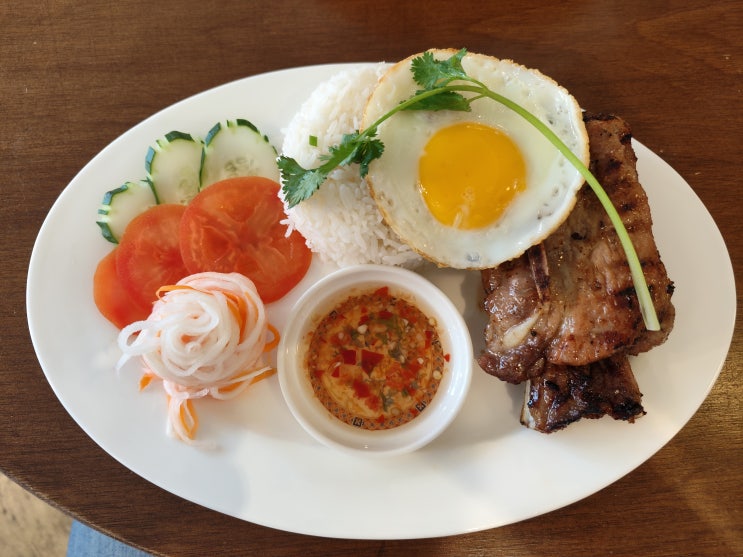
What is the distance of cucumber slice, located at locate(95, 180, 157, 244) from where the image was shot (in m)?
2.20

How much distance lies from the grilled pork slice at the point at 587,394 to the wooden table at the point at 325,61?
0.50 meters

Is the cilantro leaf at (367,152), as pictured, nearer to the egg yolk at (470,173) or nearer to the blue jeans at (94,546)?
the egg yolk at (470,173)

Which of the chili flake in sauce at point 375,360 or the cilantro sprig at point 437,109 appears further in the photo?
the chili flake in sauce at point 375,360

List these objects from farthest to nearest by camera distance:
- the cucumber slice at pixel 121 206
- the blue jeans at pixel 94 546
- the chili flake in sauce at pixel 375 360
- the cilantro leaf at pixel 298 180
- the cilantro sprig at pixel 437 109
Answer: the blue jeans at pixel 94 546 < the cucumber slice at pixel 121 206 < the chili flake in sauce at pixel 375 360 < the cilantro leaf at pixel 298 180 < the cilantro sprig at pixel 437 109

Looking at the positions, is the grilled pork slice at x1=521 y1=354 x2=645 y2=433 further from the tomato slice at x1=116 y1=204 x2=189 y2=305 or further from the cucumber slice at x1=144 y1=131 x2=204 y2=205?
the cucumber slice at x1=144 y1=131 x2=204 y2=205

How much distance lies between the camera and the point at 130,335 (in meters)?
2.12

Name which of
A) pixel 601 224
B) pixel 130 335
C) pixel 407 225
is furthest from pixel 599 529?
pixel 130 335

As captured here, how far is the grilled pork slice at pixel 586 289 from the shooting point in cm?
184

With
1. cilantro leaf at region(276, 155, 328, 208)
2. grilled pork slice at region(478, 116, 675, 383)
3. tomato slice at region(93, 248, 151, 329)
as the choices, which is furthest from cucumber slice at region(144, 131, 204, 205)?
grilled pork slice at region(478, 116, 675, 383)

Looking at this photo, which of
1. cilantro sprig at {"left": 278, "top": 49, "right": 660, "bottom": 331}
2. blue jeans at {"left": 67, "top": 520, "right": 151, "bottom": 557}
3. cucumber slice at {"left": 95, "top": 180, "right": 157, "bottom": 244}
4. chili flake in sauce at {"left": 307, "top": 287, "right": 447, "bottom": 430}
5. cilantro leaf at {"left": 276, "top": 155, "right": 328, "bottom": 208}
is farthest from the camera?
blue jeans at {"left": 67, "top": 520, "right": 151, "bottom": 557}

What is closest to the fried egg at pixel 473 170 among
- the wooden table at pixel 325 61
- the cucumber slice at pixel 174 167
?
the wooden table at pixel 325 61

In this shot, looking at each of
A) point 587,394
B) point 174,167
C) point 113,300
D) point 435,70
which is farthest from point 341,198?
point 587,394

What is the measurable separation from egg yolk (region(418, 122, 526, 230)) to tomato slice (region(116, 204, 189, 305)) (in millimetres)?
1088

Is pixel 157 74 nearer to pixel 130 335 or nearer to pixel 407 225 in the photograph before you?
pixel 130 335
